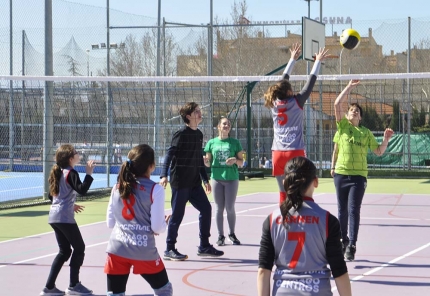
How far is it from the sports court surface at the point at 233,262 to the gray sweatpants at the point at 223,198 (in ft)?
1.18

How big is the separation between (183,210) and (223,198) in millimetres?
1110

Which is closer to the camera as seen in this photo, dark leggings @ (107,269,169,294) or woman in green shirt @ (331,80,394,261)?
dark leggings @ (107,269,169,294)

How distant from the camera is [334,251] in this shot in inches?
170

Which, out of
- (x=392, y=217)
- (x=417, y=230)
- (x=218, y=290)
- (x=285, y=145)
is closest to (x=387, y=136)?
(x=285, y=145)

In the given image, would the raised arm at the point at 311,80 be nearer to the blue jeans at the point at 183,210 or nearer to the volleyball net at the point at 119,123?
the blue jeans at the point at 183,210

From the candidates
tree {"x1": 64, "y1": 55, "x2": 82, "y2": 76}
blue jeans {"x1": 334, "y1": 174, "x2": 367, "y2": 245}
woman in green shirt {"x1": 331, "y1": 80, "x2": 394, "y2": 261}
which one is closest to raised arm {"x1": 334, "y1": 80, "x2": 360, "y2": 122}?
woman in green shirt {"x1": 331, "y1": 80, "x2": 394, "y2": 261}

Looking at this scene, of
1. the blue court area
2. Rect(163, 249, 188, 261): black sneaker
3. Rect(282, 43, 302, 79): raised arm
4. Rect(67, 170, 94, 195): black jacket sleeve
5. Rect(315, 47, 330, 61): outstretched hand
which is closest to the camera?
Rect(67, 170, 94, 195): black jacket sleeve

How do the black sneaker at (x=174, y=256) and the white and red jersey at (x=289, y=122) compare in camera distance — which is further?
the black sneaker at (x=174, y=256)

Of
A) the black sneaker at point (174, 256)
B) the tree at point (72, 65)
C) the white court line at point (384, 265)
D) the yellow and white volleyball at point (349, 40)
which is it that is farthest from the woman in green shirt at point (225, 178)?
the tree at point (72, 65)

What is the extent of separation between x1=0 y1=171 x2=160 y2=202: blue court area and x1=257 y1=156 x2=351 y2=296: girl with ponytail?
13655 mm

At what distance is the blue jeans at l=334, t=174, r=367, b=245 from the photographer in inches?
362

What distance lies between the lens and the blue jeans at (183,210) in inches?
376

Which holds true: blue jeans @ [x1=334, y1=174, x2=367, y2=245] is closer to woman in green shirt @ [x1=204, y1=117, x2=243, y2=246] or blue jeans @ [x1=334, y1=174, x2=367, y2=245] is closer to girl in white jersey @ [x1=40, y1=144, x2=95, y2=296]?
woman in green shirt @ [x1=204, y1=117, x2=243, y2=246]

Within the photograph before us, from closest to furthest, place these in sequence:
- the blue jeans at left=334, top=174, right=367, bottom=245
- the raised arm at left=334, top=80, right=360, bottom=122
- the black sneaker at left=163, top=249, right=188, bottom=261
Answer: the raised arm at left=334, top=80, right=360, bottom=122, the blue jeans at left=334, top=174, right=367, bottom=245, the black sneaker at left=163, top=249, right=188, bottom=261
